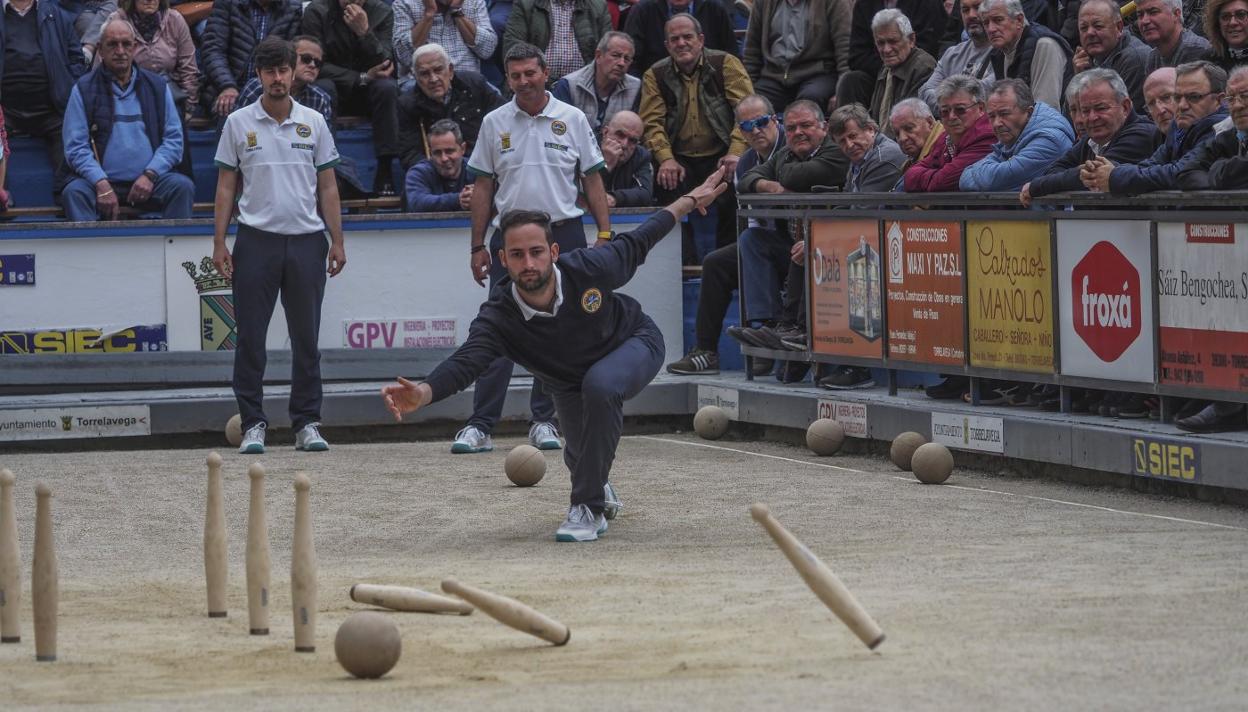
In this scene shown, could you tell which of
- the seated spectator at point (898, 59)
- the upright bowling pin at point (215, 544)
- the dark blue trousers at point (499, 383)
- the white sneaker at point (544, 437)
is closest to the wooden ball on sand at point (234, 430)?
the dark blue trousers at point (499, 383)

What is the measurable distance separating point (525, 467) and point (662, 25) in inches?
280

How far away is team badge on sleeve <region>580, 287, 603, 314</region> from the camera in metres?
9.48

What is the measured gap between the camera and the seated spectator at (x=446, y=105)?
16.9 metres

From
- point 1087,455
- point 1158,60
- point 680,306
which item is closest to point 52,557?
point 1087,455

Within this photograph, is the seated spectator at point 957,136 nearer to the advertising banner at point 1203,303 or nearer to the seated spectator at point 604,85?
the advertising banner at point 1203,303

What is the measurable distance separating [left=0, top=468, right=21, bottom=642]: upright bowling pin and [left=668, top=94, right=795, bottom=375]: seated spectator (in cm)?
835

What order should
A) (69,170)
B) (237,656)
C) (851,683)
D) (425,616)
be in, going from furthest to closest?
1. (69,170)
2. (425,616)
3. (237,656)
4. (851,683)

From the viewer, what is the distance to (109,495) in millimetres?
11867

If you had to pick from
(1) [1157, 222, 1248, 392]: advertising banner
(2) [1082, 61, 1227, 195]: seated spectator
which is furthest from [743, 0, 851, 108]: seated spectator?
(1) [1157, 222, 1248, 392]: advertising banner

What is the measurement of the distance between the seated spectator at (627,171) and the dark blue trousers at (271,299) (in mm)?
3470

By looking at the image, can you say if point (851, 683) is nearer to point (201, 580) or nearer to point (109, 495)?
point (201, 580)

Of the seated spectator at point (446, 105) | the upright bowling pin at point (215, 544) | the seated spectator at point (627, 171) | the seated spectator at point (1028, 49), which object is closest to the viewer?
the upright bowling pin at point (215, 544)

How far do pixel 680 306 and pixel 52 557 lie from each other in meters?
9.70

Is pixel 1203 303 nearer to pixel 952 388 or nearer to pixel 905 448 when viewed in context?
pixel 905 448
